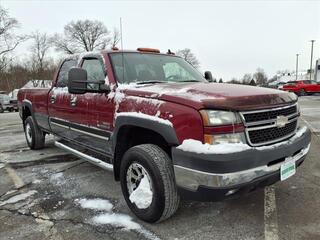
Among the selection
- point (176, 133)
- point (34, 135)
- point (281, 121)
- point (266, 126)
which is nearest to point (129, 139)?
point (176, 133)

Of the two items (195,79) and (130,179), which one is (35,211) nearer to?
(130,179)

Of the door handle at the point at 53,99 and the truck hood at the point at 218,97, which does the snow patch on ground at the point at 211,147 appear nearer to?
the truck hood at the point at 218,97

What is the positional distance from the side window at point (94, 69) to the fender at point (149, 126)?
0.86 metres

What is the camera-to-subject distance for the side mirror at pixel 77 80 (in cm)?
384

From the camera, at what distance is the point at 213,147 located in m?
2.75

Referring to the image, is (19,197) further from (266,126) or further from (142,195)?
(266,126)

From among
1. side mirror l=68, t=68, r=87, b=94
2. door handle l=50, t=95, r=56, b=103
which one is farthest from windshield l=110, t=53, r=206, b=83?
door handle l=50, t=95, r=56, b=103

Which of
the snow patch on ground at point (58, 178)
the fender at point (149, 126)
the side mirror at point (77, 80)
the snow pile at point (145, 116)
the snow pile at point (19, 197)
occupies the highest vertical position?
the side mirror at point (77, 80)

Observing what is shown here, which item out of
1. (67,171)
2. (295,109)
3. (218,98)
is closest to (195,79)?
(295,109)

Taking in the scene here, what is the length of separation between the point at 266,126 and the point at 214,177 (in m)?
0.72

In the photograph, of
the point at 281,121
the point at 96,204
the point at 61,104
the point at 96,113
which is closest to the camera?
the point at 281,121

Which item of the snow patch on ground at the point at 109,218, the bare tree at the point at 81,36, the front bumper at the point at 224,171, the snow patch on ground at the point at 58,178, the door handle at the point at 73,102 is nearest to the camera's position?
the front bumper at the point at 224,171

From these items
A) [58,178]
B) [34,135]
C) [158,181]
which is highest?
[158,181]

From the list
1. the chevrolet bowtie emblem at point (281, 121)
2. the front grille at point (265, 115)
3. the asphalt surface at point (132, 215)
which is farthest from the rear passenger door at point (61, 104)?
the chevrolet bowtie emblem at point (281, 121)
